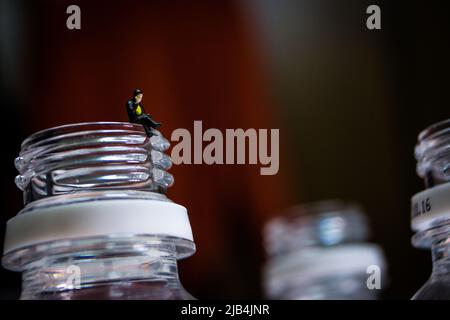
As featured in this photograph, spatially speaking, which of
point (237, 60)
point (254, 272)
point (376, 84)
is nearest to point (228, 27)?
point (237, 60)

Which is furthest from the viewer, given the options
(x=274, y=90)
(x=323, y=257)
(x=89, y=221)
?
(x=274, y=90)

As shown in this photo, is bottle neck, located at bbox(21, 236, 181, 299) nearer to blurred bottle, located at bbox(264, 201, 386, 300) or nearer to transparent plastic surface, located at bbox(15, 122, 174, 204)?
transparent plastic surface, located at bbox(15, 122, 174, 204)

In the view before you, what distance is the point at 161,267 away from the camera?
40 centimetres

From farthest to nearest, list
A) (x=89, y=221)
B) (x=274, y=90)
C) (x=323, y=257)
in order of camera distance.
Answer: (x=274, y=90), (x=323, y=257), (x=89, y=221)

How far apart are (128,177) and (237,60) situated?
122 cm

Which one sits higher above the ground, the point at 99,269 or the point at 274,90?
the point at 274,90

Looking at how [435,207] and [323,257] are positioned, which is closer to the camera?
[435,207]

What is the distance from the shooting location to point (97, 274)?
0.39 m

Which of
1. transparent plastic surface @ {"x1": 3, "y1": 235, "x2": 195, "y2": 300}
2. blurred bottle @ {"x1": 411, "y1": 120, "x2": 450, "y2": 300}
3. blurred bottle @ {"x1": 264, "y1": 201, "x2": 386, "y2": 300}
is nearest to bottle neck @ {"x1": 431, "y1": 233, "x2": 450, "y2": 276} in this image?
blurred bottle @ {"x1": 411, "y1": 120, "x2": 450, "y2": 300}

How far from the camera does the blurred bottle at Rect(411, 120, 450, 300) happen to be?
424 mm

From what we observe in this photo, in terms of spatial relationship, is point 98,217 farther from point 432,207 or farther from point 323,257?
point 323,257

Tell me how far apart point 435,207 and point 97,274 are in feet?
0.59

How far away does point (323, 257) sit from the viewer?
43.5 inches

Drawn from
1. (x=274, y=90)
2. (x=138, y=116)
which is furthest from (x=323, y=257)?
(x=138, y=116)
